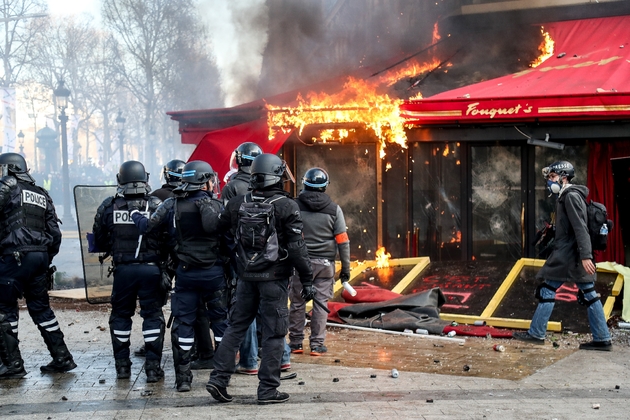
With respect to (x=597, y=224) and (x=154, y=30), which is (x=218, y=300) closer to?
(x=597, y=224)

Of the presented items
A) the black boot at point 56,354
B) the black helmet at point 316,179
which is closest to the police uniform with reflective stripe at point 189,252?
the black boot at point 56,354

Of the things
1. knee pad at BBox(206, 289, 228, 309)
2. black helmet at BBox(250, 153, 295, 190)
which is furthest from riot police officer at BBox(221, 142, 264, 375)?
black helmet at BBox(250, 153, 295, 190)

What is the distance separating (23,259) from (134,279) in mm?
1031

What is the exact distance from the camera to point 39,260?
7.00 metres

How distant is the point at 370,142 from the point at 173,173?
548cm

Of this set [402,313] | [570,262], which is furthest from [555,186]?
[402,313]

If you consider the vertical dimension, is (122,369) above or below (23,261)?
below

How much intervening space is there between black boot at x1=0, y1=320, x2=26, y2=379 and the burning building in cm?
543

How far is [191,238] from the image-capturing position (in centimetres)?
651

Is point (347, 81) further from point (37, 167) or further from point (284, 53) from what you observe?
point (37, 167)

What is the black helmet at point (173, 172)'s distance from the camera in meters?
7.67

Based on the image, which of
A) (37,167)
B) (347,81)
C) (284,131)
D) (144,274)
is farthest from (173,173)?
(37,167)

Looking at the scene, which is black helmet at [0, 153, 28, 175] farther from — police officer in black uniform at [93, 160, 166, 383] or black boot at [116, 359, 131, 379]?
black boot at [116, 359, 131, 379]

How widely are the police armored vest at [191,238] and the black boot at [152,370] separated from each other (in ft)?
3.05
